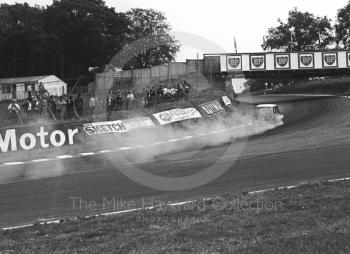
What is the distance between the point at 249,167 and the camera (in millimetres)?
14078

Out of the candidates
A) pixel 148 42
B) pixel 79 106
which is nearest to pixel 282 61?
pixel 79 106

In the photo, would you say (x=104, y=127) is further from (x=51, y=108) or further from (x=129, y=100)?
(x=129, y=100)

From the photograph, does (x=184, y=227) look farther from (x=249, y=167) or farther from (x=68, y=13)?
(x=68, y=13)

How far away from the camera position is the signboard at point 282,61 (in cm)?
4909

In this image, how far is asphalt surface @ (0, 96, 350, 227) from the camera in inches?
410

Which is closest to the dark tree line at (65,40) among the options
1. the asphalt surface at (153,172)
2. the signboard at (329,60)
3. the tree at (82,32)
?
the tree at (82,32)

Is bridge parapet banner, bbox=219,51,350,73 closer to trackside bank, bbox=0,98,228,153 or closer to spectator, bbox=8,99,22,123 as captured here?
trackside bank, bbox=0,98,228,153

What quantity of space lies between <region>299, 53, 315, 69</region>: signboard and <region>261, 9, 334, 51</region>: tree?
5825 cm

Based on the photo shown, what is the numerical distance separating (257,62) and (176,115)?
22.6m

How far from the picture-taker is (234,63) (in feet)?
155

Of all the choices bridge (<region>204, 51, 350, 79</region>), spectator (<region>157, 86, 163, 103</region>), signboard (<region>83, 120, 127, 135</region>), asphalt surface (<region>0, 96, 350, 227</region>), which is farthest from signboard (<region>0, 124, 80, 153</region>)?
bridge (<region>204, 51, 350, 79</region>)

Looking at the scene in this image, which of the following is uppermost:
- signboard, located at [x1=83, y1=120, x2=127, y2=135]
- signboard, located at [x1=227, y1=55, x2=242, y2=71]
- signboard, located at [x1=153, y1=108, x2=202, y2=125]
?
signboard, located at [x1=227, y1=55, x2=242, y2=71]

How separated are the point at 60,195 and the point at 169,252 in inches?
238

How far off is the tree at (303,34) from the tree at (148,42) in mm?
23758
